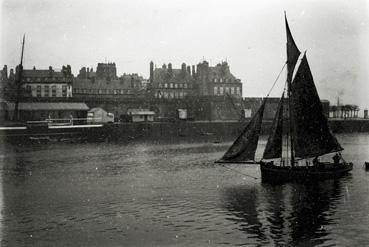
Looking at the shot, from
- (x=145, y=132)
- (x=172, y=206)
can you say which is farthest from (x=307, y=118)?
(x=145, y=132)

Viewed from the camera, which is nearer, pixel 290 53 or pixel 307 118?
pixel 290 53

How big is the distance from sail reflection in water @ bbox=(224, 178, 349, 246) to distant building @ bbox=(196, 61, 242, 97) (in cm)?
8257

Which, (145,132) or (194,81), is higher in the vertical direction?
(194,81)

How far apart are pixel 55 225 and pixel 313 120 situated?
2063 cm

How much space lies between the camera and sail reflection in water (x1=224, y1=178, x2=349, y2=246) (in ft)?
67.6

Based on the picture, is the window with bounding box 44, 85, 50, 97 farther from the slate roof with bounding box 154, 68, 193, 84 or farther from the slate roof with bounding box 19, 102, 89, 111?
the slate roof with bounding box 154, 68, 193, 84

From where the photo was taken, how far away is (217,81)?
11831 cm

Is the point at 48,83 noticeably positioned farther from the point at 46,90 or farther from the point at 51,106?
the point at 51,106

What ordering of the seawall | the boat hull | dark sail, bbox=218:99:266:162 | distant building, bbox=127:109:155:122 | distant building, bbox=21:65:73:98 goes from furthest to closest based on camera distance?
1. distant building, bbox=21:65:73:98
2. distant building, bbox=127:109:155:122
3. the seawall
4. the boat hull
5. dark sail, bbox=218:99:266:162

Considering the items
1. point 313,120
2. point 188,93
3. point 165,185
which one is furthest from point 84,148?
point 188,93

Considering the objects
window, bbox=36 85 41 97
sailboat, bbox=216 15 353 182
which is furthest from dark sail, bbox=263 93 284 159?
window, bbox=36 85 41 97

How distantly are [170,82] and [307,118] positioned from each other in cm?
8117

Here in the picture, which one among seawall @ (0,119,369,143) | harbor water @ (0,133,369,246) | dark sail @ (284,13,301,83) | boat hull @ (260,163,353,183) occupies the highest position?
dark sail @ (284,13,301,83)

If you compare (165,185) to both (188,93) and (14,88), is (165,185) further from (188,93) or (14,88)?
(188,93)
